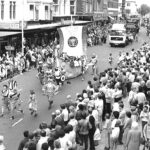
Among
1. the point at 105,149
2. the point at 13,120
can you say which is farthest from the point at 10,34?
the point at 105,149

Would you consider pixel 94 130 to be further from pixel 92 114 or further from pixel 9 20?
pixel 9 20

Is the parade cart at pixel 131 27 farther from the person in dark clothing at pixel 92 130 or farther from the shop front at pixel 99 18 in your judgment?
the person in dark clothing at pixel 92 130

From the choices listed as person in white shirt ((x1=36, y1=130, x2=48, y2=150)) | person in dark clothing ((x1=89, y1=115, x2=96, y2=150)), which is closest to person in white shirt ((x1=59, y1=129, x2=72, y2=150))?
person in white shirt ((x1=36, y1=130, x2=48, y2=150))

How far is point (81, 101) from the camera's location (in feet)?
51.0

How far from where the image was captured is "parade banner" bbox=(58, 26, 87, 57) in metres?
31.2

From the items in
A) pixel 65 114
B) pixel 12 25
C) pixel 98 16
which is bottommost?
pixel 65 114

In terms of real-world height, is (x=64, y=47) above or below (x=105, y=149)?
above

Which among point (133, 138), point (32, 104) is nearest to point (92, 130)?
point (133, 138)

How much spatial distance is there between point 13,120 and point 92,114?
4.89 meters

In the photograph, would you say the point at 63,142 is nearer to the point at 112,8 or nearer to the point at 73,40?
the point at 73,40

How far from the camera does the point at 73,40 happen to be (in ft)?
103

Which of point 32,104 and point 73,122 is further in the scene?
point 32,104

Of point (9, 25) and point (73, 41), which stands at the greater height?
point (9, 25)

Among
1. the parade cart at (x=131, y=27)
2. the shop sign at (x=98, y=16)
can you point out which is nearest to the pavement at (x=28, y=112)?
the parade cart at (x=131, y=27)
